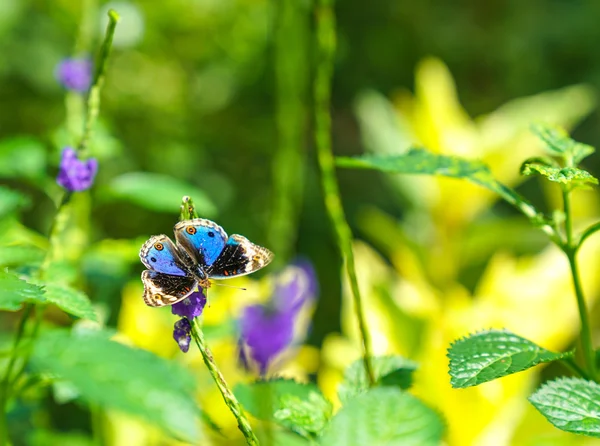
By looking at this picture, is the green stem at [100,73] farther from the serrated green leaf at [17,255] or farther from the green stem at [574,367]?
the green stem at [574,367]

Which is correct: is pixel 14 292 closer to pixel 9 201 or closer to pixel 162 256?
pixel 162 256

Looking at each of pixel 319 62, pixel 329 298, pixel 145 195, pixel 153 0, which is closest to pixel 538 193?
pixel 329 298

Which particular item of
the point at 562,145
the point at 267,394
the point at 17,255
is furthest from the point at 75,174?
the point at 562,145

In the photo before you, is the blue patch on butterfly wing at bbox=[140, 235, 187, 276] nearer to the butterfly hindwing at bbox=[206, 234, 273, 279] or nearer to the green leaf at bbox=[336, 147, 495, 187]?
the butterfly hindwing at bbox=[206, 234, 273, 279]

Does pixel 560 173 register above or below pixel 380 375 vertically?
above

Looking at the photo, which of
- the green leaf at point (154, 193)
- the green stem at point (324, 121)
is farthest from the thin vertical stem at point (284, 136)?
the green leaf at point (154, 193)

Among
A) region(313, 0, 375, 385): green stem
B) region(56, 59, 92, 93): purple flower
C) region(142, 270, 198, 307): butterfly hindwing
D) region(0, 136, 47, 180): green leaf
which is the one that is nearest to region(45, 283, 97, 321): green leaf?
region(142, 270, 198, 307): butterfly hindwing
